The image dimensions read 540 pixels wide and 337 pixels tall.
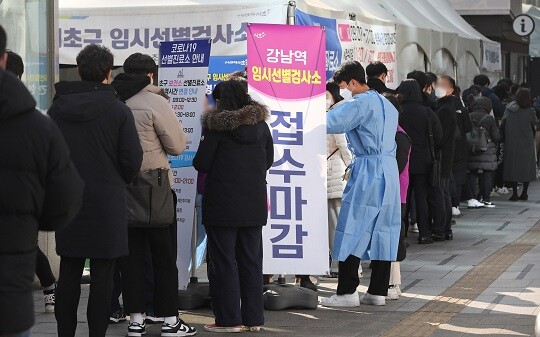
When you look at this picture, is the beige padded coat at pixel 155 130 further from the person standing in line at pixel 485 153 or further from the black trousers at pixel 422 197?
the person standing in line at pixel 485 153

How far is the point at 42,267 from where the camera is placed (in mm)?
9086

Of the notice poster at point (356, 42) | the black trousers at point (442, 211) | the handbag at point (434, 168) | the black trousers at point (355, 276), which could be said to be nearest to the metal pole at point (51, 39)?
the notice poster at point (356, 42)

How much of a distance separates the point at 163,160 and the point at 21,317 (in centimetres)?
364

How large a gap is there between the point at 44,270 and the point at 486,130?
10.6 meters

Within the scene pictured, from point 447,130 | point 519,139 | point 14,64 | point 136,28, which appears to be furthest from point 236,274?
point 519,139

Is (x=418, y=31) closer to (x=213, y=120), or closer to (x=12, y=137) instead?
(x=213, y=120)

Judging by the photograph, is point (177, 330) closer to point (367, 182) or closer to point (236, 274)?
point (236, 274)

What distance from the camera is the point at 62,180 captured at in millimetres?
4734

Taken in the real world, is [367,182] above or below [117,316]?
above

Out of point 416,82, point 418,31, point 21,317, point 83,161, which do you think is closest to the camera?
point 21,317

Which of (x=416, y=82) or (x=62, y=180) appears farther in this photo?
(x=416, y=82)

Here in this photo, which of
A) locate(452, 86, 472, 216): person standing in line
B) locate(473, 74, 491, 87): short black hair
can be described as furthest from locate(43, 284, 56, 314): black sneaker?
locate(473, 74, 491, 87): short black hair

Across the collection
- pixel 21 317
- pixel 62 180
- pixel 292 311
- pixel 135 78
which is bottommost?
pixel 292 311

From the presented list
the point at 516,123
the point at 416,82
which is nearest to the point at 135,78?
the point at 416,82
